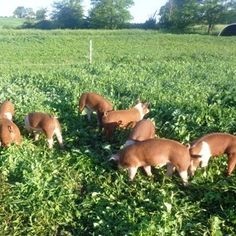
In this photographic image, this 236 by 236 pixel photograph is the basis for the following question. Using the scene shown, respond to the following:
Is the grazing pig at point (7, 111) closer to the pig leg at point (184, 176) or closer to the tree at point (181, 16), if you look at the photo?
the pig leg at point (184, 176)

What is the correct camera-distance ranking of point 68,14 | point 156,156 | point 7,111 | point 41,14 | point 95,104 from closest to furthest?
point 156,156
point 7,111
point 95,104
point 68,14
point 41,14

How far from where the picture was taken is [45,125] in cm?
765

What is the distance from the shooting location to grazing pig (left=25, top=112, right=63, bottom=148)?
7621mm

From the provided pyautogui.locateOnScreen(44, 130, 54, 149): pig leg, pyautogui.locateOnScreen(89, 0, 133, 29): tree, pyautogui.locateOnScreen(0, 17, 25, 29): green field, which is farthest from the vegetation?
pyautogui.locateOnScreen(44, 130, 54, 149): pig leg

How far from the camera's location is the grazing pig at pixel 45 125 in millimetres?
7621

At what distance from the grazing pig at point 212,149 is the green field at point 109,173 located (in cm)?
21

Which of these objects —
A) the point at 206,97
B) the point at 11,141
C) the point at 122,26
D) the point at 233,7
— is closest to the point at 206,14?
the point at 233,7

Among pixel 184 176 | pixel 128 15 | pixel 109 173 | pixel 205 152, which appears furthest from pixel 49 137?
pixel 128 15

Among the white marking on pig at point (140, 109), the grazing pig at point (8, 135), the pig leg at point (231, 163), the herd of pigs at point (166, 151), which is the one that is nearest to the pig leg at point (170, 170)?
the herd of pigs at point (166, 151)

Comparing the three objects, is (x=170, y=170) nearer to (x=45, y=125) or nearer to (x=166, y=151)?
(x=166, y=151)

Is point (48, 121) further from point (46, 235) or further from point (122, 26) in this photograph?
point (122, 26)

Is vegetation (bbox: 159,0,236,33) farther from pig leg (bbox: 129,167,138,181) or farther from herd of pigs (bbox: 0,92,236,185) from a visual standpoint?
pig leg (bbox: 129,167,138,181)

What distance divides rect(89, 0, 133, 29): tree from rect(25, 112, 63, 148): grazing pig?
164ft

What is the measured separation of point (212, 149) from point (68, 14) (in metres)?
60.0
